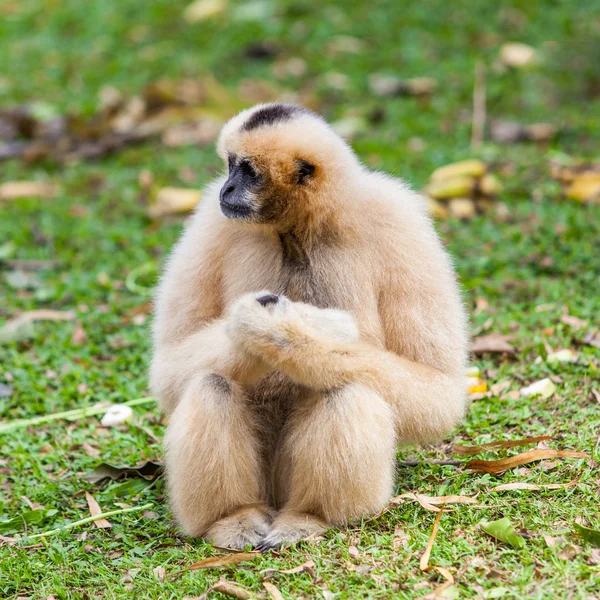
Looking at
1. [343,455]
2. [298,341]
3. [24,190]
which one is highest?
[298,341]

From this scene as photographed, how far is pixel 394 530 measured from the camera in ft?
13.5

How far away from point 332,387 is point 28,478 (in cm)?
206

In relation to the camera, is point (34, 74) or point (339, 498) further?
point (34, 74)

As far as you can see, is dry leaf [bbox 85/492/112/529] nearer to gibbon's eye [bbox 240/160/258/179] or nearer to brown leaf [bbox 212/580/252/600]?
brown leaf [bbox 212/580/252/600]

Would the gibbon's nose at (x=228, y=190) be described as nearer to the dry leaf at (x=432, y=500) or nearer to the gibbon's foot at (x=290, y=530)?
the gibbon's foot at (x=290, y=530)

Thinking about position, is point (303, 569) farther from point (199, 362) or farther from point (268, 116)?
point (268, 116)

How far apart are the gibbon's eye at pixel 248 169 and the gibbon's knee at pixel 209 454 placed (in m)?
0.93

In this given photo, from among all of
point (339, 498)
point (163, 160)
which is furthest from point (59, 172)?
point (339, 498)

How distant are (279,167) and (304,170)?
12 cm

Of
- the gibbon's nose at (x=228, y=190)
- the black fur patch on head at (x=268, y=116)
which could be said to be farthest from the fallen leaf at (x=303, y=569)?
the black fur patch on head at (x=268, y=116)

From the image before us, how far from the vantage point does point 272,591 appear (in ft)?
12.1

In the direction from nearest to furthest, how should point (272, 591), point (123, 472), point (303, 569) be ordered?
point (272, 591), point (303, 569), point (123, 472)

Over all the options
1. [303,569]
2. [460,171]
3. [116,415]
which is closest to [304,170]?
[303,569]

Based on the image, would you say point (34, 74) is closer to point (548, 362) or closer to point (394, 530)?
point (548, 362)
